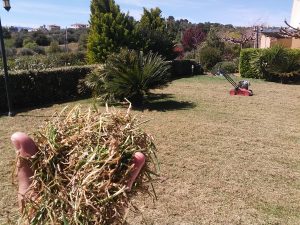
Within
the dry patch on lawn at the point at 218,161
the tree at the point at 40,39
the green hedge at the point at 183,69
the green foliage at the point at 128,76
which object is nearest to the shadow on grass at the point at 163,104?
the dry patch on lawn at the point at 218,161

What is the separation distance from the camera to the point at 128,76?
29.5ft

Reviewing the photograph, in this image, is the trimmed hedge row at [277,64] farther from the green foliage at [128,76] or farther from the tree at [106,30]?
the green foliage at [128,76]

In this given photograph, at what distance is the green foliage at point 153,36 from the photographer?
16.2m

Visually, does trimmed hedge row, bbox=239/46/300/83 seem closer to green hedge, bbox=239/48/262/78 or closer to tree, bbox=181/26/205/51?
green hedge, bbox=239/48/262/78

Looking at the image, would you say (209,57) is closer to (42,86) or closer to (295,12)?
(295,12)

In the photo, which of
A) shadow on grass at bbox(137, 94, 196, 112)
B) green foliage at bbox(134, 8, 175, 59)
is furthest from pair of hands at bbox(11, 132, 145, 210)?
green foliage at bbox(134, 8, 175, 59)

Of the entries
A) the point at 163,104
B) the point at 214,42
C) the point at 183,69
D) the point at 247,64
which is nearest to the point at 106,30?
the point at 183,69

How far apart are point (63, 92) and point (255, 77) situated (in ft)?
33.2

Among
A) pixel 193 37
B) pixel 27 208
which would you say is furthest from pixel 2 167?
pixel 193 37

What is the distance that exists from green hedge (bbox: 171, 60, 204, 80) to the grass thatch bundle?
15739 millimetres

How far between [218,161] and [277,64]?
38.9 feet

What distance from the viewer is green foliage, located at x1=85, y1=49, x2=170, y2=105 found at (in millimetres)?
9008

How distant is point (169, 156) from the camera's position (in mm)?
5715

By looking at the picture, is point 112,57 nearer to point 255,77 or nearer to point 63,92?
point 63,92
